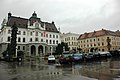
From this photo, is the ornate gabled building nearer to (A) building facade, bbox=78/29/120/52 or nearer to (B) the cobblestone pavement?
(A) building facade, bbox=78/29/120/52

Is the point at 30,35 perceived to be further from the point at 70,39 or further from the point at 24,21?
the point at 70,39

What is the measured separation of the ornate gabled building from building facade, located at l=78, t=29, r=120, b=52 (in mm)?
23939

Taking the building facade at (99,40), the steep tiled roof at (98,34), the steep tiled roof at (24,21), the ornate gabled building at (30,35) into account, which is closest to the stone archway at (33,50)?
the ornate gabled building at (30,35)

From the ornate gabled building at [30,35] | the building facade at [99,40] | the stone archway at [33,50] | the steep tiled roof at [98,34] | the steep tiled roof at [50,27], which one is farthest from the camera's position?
the steep tiled roof at [98,34]

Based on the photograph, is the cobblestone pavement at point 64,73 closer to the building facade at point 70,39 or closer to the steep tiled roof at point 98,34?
the steep tiled roof at point 98,34

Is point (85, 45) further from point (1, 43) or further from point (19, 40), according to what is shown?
point (1, 43)

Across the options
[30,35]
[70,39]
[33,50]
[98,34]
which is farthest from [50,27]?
[98,34]

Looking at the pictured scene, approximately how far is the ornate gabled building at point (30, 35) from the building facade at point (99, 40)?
78.5 feet

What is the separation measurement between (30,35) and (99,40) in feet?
125

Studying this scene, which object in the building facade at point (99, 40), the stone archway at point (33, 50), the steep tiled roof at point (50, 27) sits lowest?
the stone archway at point (33, 50)

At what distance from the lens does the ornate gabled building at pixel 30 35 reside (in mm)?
66500

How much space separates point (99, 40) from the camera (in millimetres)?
88062

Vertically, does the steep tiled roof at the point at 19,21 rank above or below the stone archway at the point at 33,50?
above

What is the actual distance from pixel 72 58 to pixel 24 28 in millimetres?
46642
